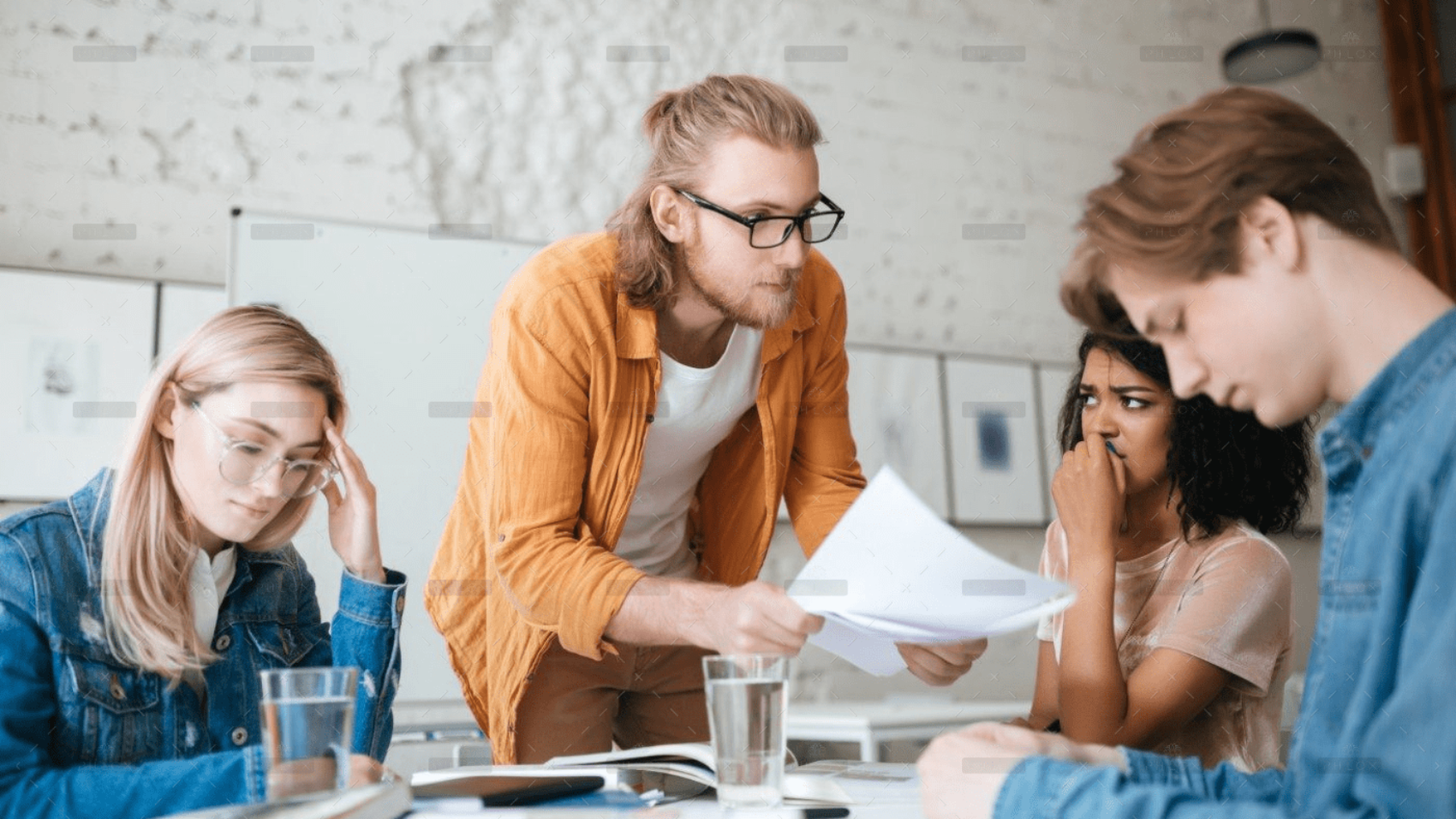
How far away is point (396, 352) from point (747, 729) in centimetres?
184

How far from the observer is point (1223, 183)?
76cm

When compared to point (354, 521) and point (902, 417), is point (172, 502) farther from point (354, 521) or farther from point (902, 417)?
point (902, 417)

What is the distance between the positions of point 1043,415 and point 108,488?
106 inches

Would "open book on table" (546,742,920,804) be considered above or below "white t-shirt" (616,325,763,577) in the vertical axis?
below

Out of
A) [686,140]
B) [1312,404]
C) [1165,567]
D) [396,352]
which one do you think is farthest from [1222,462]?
[396,352]

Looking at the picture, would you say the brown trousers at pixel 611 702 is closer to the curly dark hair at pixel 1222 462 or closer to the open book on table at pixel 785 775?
the open book on table at pixel 785 775

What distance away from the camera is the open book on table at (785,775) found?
34.5 inches

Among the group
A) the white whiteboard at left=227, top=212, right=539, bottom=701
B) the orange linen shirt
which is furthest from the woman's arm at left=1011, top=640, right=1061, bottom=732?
the white whiteboard at left=227, top=212, right=539, bottom=701

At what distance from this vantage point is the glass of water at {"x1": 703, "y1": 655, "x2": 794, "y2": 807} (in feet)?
2.67

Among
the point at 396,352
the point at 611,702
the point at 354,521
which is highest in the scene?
the point at 396,352

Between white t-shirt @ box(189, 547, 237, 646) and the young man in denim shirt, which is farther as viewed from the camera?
white t-shirt @ box(189, 547, 237, 646)

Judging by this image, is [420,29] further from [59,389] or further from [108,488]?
[108,488]

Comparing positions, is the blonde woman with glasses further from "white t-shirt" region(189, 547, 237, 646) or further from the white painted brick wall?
the white painted brick wall

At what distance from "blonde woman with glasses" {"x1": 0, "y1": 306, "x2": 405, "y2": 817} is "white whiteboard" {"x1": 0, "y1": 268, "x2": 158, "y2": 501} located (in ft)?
3.70
